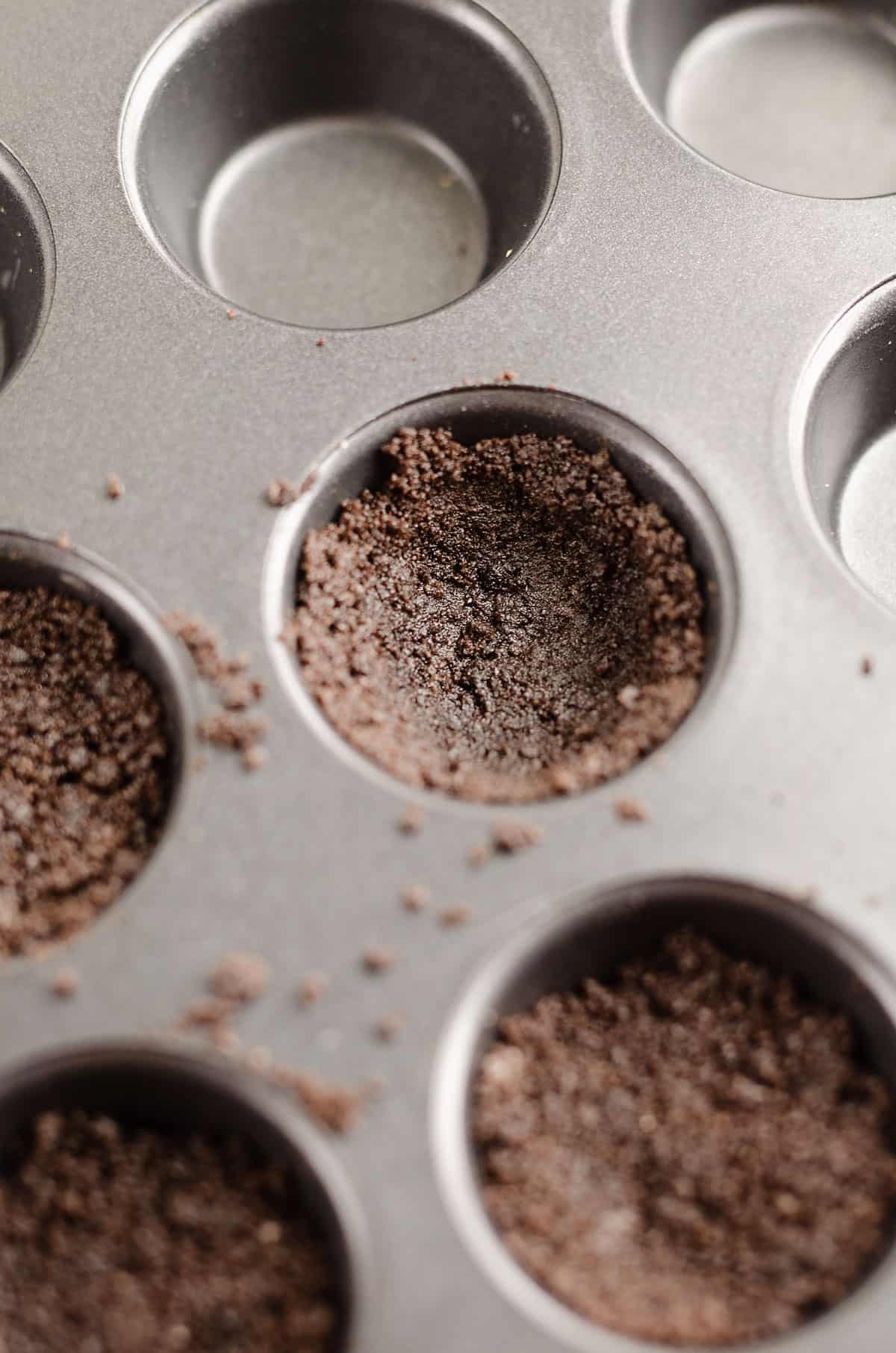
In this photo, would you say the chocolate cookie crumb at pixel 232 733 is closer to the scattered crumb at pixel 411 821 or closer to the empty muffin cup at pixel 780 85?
the scattered crumb at pixel 411 821

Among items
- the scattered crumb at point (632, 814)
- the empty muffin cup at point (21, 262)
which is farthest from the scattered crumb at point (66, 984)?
the empty muffin cup at point (21, 262)

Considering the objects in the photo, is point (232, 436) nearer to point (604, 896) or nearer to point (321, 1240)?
point (604, 896)

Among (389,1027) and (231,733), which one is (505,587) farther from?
(389,1027)

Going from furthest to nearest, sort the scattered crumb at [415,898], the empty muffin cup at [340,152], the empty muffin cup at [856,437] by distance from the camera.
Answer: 1. the empty muffin cup at [340,152]
2. the empty muffin cup at [856,437]
3. the scattered crumb at [415,898]

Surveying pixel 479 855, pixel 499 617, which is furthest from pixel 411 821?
pixel 499 617

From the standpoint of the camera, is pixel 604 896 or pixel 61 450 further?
pixel 61 450

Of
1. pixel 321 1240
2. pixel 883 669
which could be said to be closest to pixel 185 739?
pixel 321 1240

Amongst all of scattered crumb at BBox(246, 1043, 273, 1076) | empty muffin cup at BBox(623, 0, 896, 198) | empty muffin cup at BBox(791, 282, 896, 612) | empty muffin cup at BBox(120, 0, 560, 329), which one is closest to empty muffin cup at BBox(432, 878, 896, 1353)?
scattered crumb at BBox(246, 1043, 273, 1076)
